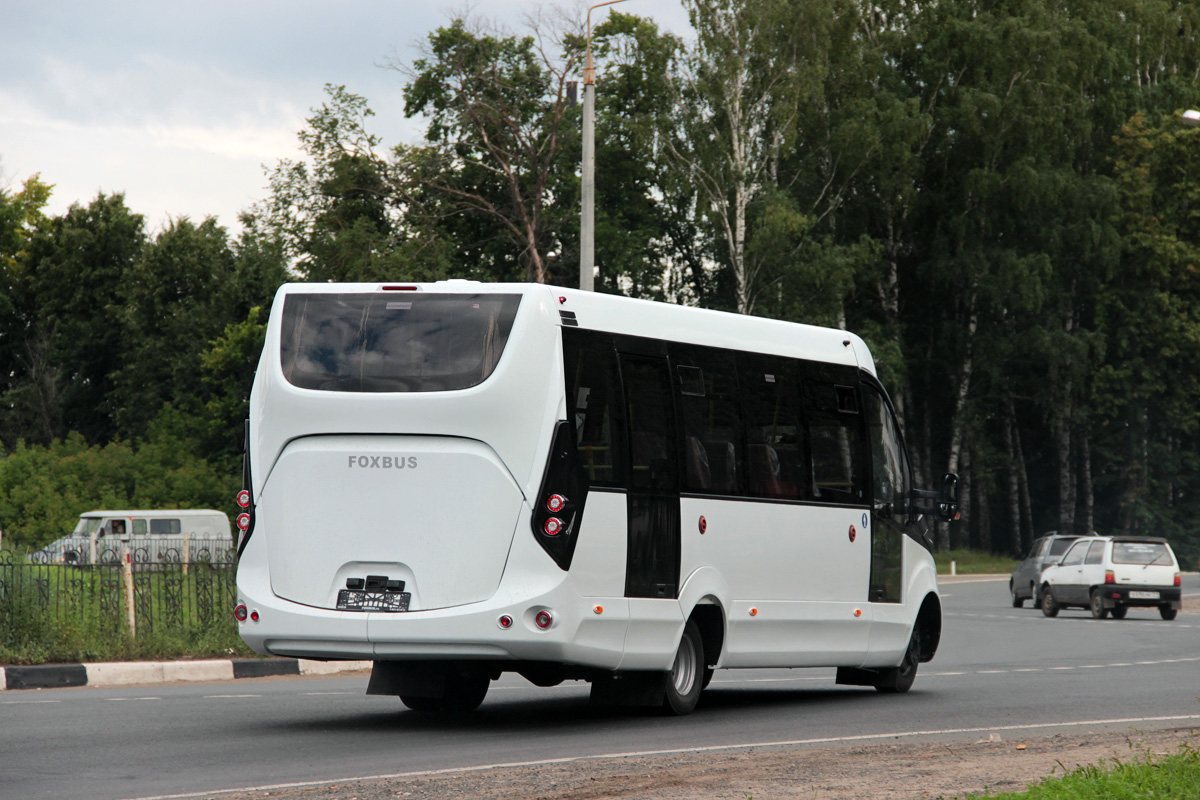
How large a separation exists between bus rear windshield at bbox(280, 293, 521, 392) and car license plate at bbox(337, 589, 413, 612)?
4.25 feet

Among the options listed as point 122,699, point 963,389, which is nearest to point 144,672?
point 122,699

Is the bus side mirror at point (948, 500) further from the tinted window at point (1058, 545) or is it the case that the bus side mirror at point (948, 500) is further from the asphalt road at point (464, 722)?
the tinted window at point (1058, 545)

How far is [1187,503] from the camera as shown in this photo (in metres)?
68.6

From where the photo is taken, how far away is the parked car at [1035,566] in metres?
34.5

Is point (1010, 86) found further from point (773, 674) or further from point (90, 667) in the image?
point (90, 667)

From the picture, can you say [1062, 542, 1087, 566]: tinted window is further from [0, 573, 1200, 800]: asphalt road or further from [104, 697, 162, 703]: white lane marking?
[104, 697, 162, 703]: white lane marking

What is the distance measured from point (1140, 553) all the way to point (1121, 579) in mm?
664

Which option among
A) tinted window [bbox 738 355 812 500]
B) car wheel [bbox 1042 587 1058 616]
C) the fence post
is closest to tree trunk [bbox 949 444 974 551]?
car wheel [bbox 1042 587 1058 616]

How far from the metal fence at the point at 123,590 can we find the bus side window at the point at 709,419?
7.74m

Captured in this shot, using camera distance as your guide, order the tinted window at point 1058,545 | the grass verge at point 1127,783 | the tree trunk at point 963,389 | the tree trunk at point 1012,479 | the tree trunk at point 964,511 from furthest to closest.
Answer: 1. the tree trunk at point 1012,479
2. the tree trunk at point 964,511
3. the tree trunk at point 963,389
4. the tinted window at point 1058,545
5. the grass verge at point 1127,783

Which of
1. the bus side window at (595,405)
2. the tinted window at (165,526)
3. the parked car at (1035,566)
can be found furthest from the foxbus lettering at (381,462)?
the tinted window at (165,526)

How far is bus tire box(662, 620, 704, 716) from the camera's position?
11.5 meters

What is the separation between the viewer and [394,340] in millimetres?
10461

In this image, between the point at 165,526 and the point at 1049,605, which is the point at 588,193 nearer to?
the point at 1049,605
